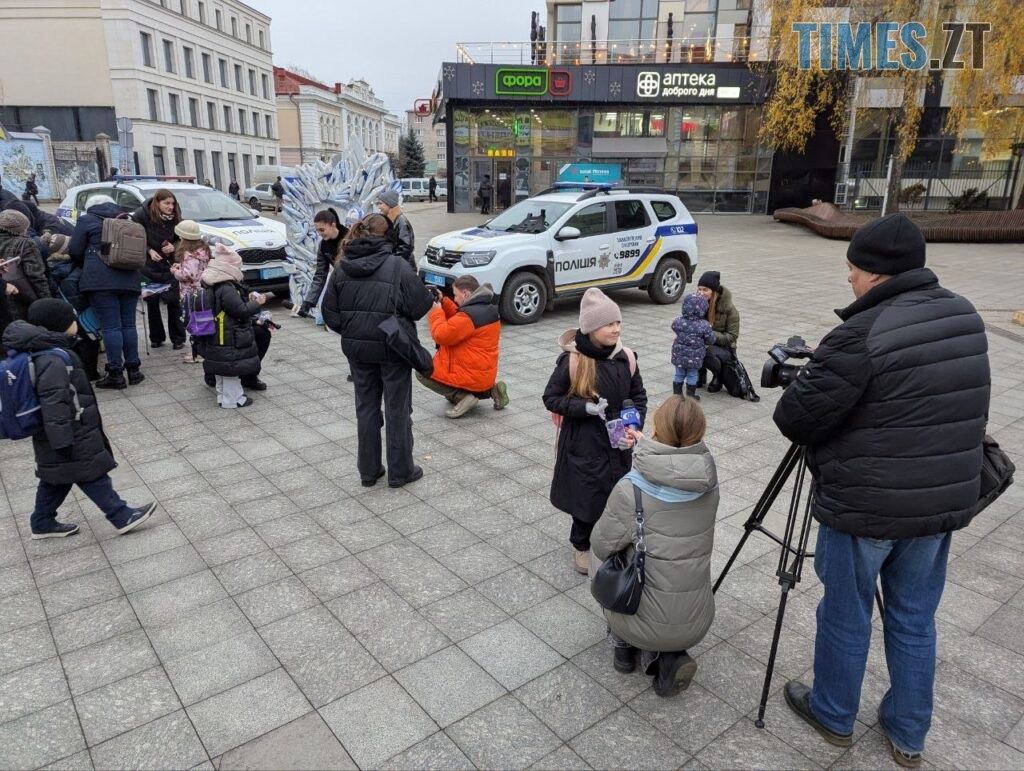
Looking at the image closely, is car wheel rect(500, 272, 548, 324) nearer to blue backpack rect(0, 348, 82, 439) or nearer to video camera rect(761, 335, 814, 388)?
blue backpack rect(0, 348, 82, 439)

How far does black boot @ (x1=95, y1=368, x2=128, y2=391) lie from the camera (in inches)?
291

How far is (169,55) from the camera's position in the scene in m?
49.9

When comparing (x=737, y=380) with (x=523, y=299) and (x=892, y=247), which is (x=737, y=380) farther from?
(x=892, y=247)

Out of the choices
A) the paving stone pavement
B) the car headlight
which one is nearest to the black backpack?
the paving stone pavement

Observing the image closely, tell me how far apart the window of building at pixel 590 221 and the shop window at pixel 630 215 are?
0.90 feet

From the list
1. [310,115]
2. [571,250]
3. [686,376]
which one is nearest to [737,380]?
[686,376]

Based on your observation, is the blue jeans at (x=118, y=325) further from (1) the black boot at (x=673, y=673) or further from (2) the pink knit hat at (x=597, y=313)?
(1) the black boot at (x=673, y=673)

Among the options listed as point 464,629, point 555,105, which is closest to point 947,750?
point 464,629

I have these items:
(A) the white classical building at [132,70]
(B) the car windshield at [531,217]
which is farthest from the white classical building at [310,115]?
(B) the car windshield at [531,217]

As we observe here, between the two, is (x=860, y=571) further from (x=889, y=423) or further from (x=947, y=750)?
(x=947, y=750)

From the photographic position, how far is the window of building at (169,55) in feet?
163

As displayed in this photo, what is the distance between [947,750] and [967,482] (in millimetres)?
1185

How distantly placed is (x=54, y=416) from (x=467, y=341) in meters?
3.43

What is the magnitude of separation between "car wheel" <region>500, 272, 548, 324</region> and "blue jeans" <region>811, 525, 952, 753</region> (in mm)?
7934
